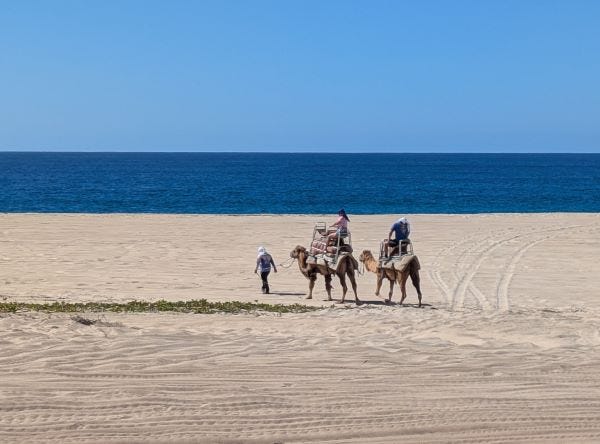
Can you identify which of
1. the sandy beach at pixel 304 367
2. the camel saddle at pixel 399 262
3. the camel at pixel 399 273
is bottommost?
the sandy beach at pixel 304 367

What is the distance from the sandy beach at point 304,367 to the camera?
8.15m

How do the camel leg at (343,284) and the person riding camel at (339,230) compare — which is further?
the person riding camel at (339,230)

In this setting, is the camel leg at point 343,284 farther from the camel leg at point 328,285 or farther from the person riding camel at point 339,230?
the person riding camel at point 339,230

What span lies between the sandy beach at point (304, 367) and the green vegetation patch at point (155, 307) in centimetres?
63

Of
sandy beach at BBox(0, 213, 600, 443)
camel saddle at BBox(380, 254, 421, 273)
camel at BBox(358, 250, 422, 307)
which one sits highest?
camel saddle at BBox(380, 254, 421, 273)

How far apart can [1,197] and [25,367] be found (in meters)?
61.4

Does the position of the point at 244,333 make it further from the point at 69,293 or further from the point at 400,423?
the point at 69,293

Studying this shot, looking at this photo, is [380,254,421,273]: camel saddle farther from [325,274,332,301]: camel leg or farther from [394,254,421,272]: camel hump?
[325,274,332,301]: camel leg

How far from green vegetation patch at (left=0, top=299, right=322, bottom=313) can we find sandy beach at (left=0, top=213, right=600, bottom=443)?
24.9 inches

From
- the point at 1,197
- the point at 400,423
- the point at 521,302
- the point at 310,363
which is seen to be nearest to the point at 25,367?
the point at 310,363

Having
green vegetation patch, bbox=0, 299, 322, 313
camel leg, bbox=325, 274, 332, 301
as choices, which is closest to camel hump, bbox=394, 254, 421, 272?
camel leg, bbox=325, 274, 332, 301

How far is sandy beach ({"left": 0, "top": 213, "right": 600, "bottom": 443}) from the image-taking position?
8.15m

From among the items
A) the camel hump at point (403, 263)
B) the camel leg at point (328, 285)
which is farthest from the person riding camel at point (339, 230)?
the camel hump at point (403, 263)

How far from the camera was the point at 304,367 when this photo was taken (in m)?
10.1
